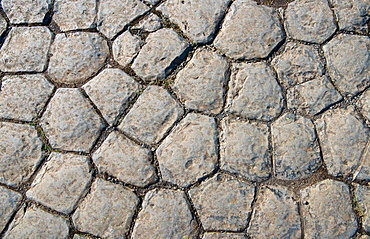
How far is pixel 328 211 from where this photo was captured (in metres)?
2.29

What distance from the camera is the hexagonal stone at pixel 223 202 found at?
2.29m

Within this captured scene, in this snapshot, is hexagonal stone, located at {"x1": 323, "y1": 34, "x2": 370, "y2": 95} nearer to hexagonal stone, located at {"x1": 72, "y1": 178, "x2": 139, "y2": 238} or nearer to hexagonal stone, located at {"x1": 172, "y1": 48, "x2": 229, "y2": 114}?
hexagonal stone, located at {"x1": 172, "y1": 48, "x2": 229, "y2": 114}

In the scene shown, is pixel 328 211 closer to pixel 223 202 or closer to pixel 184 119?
pixel 223 202

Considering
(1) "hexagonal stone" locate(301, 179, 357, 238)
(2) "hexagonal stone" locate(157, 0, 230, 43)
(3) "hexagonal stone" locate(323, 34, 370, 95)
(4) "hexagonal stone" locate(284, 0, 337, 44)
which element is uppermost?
(2) "hexagonal stone" locate(157, 0, 230, 43)

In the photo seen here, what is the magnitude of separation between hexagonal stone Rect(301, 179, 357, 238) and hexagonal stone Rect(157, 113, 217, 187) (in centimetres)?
69

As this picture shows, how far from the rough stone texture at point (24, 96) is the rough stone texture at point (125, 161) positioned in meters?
0.59

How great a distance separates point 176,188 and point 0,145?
131cm

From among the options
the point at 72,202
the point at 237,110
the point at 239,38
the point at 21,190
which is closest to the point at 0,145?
the point at 21,190

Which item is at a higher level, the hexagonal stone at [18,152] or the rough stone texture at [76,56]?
the rough stone texture at [76,56]

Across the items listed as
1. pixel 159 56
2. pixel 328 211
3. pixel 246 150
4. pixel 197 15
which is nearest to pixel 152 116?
pixel 159 56

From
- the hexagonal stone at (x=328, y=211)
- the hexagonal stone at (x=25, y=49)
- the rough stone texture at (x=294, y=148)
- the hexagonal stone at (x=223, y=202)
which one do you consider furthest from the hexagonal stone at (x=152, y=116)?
the hexagonal stone at (x=328, y=211)

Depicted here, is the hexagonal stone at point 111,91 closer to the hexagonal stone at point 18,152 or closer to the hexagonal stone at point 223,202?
the hexagonal stone at point 18,152

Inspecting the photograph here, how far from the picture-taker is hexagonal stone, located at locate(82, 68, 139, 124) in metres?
2.54

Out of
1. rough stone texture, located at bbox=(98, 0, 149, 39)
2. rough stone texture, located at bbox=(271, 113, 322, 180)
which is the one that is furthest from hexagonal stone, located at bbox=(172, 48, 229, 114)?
rough stone texture, located at bbox=(98, 0, 149, 39)
